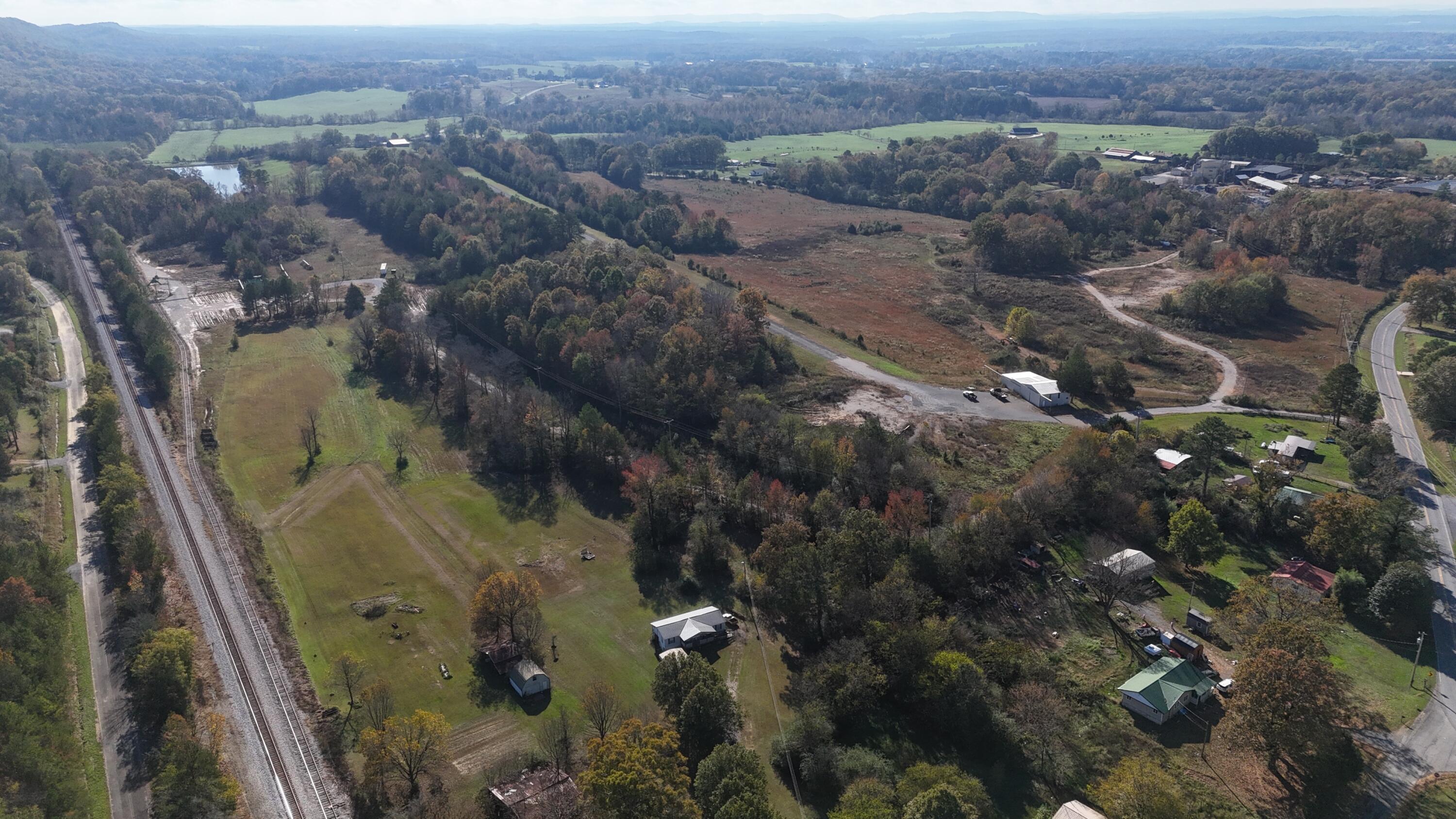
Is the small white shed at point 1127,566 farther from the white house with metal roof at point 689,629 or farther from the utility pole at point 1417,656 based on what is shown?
the white house with metal roof at point 689,629

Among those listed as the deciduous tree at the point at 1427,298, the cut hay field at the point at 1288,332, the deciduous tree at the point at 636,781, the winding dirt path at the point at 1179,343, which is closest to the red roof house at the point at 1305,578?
the winding dirt path at the point at 1179,343

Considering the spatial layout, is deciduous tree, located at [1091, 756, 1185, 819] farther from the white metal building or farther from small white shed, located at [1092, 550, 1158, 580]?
the white metal building

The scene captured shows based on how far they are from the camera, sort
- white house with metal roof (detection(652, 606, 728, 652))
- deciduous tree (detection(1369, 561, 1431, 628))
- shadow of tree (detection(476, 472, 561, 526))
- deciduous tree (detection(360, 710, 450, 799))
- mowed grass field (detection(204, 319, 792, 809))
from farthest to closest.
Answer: shadow of tree (detection(476, 472, 561, 526)), white house with metal roof (detection(652, 606, 728, 652)), deciduous tree (detection(1369, 561, 1431, 628)), mowed grass field (detection(204, 319, 792, 809)), deciduous tree (detection(360, 710, 450, 799))

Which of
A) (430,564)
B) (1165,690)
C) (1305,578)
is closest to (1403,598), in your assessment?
(1305,578)

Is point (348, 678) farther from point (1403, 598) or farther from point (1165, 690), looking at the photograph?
point (1403, 598)

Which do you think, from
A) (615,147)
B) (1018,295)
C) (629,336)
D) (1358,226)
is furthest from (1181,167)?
(629,336)

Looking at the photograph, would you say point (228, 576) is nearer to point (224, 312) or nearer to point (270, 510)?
point (270, 510)

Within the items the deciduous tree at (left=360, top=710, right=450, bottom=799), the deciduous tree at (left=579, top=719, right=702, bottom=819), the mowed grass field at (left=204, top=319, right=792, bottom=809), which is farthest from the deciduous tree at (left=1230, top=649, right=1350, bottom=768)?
the deciduous tree at (left=360, top=710, right=450, bottom=799)
